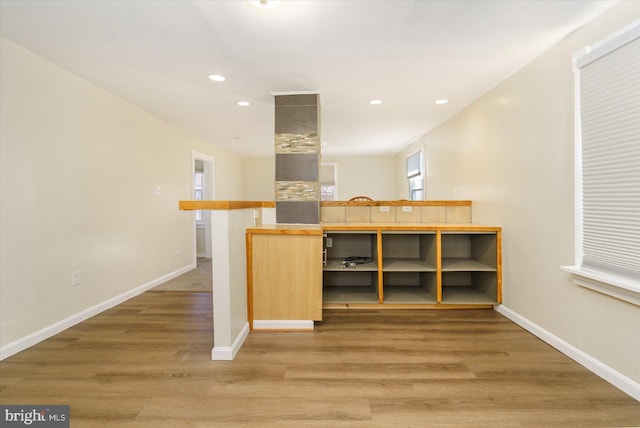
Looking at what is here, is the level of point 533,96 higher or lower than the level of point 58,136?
higher

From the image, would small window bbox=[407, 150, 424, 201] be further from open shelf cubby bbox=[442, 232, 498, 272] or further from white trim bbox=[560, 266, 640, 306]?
white trim bbox=[560, 266, 640, 306]

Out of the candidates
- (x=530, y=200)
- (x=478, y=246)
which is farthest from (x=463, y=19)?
(x=478, y=246)

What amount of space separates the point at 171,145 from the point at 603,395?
4972mm

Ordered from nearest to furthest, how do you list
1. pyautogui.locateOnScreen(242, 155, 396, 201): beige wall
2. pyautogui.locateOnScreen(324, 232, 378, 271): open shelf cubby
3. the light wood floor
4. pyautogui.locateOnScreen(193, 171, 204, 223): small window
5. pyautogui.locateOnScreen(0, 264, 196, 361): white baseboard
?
the light wood floor, pyautogui.locateOnScreen(0, 264, 196, 361): white baseboard, pyautogui.locateOnScreen(324, 232, 378, 271): open shelf cubby, pyautogui.locateOnScreen(193, 171, 204, 223): small window, pyautogui.locateOnScreen(242, 155, 396, 201): beige wall

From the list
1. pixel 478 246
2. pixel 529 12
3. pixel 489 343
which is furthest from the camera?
pixel 478 246

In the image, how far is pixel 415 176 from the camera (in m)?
5.52

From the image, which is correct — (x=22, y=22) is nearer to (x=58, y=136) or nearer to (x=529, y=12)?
(x=58, y=136)

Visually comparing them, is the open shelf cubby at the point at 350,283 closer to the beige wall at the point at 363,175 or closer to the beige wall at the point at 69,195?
the beige wall at the point at 69,195

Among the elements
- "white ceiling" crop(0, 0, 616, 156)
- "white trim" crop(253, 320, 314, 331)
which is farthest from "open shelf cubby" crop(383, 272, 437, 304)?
"white ceiling" crop(0, 0, 616, 156)

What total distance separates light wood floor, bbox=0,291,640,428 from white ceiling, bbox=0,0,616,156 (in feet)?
6.89

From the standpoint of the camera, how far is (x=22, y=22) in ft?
5.90

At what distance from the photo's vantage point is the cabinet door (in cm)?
232

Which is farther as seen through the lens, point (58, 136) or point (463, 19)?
point (58, 136)

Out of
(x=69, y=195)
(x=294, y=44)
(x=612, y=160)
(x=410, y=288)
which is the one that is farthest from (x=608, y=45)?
(x=69, y=195)
